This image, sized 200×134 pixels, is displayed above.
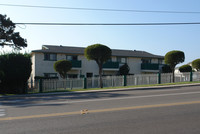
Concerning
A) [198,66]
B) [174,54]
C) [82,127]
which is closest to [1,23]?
[174,54]

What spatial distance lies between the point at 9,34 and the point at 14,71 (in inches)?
376

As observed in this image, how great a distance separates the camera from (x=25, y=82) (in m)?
20.7

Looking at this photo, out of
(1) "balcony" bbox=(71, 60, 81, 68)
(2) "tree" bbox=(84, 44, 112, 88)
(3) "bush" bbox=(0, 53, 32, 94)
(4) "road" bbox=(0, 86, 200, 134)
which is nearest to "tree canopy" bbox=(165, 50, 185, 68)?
(2) "tree" bbox=(84, 44, 112, 88)

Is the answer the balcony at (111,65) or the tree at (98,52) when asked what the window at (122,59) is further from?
the tree at (98,52)

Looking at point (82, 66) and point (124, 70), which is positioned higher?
point (82, 66)

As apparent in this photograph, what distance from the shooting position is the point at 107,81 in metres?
23.9

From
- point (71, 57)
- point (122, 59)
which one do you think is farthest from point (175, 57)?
point (71, 57)

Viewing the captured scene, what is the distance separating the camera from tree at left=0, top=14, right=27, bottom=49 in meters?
26.0

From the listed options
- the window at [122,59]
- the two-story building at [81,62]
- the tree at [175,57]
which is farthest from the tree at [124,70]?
the tree at [175,57]

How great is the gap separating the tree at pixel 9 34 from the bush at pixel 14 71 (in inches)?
296

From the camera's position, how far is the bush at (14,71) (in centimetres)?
1930

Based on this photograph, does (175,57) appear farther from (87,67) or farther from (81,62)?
(87,67)

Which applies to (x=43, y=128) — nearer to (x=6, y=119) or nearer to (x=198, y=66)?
(x=6, y=119)

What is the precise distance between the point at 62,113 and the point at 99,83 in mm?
15946
